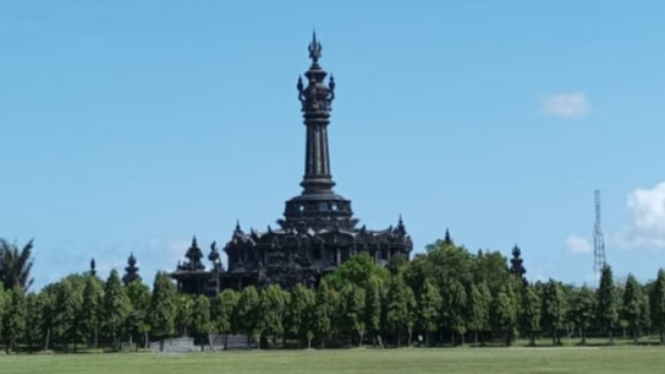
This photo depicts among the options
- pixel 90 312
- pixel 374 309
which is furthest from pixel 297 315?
pixel 90 312

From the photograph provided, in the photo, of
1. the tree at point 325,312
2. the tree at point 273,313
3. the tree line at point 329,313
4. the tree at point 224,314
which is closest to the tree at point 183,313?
the tree line at point 329,313

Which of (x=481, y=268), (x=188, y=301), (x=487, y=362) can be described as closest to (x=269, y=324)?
(x=188, y=301)

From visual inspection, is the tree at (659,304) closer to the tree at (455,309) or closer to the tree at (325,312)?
the tree at (455,309)

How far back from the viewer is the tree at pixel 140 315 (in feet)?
496

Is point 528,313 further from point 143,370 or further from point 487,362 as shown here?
point 143,370

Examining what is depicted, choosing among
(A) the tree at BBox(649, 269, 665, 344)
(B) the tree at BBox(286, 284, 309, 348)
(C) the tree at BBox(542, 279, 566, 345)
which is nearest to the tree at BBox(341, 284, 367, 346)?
(B) the tree at BBox(286, 284, 309, 348)

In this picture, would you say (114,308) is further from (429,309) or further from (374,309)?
(429,309)

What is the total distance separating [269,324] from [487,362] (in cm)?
7077

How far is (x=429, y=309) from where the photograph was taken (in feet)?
506

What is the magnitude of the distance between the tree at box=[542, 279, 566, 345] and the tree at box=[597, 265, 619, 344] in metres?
3.89

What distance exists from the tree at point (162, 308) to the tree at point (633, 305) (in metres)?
46.1

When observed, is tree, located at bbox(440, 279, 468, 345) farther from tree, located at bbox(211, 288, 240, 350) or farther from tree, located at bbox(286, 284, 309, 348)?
tree, located at bbox(211, 288, 240, 350)

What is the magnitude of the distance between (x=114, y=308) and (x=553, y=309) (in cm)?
4493

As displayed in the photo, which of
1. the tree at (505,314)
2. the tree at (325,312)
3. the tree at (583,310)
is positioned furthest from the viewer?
the tree at (583,310)
